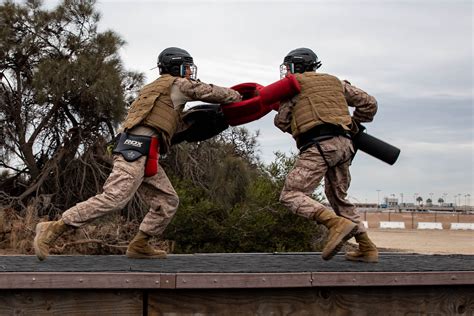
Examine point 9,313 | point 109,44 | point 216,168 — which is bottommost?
point 9,313

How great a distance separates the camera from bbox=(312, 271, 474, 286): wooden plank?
181 inches

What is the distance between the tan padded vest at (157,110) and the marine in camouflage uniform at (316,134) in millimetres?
976

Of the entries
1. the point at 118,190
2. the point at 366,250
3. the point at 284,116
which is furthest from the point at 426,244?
the point at 118,190

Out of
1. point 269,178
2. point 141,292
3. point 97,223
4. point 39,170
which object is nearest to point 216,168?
point 269,178

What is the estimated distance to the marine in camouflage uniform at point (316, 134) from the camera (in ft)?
19.7

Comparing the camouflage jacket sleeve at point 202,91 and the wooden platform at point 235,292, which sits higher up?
the camouflage jacket sleeve at point 202,91

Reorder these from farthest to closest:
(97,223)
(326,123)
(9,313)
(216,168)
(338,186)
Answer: (216,168), (97,223), (338,186), (326,123), (9,313)

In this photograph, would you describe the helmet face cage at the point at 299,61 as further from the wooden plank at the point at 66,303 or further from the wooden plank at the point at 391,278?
the wooden plank at the point at 66,303

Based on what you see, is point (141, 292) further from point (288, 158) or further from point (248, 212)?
point (288, 158)

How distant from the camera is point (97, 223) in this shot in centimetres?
1445

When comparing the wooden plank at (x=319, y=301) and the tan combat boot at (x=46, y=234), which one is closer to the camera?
the wooden plank at (x=319, y=301)

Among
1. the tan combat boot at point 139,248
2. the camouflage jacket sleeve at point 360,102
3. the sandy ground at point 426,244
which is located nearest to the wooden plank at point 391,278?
the camouflage jacket sleeve at point 360,102

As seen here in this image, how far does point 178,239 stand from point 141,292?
10.1 m

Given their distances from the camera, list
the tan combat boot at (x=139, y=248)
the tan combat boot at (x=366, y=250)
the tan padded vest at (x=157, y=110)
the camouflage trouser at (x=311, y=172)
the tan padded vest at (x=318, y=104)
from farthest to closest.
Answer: the tan combat boot at (x=139, y=248) < the tan combat boot at (x=366, y=250) < the tan padded vest at (x=157, y=110) < the tan padded vest at (x=318, y=104) < the camouflage trouser at (x=311, y=172)
